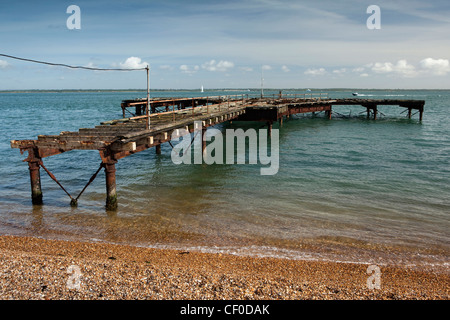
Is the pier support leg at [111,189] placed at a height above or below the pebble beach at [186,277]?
above

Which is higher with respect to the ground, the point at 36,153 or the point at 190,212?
the point at 36,153

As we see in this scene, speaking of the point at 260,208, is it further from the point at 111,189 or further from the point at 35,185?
the point at 35,185

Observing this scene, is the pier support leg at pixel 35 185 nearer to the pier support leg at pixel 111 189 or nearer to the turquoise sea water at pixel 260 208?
the turquoise sea water at pixel 260 208

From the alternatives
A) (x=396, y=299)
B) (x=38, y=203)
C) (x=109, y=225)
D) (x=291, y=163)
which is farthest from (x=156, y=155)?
(x=396, y=299)

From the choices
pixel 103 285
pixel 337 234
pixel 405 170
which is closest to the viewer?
pixel 103 285

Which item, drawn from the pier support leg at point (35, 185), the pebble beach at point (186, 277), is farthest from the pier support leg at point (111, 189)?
the pebble beach at point (186, 277)

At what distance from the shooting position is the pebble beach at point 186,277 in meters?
Answer: 6.58

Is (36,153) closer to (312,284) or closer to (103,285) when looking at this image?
(103,285)

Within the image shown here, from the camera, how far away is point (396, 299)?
6844mm

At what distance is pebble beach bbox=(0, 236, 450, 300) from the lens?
658 centimetres

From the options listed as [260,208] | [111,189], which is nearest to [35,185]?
[111,189]

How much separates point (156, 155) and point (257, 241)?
15.5 m

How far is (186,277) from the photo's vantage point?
7273mm

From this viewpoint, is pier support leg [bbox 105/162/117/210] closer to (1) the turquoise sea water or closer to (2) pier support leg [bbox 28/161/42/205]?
(1) the turquoise sea water
